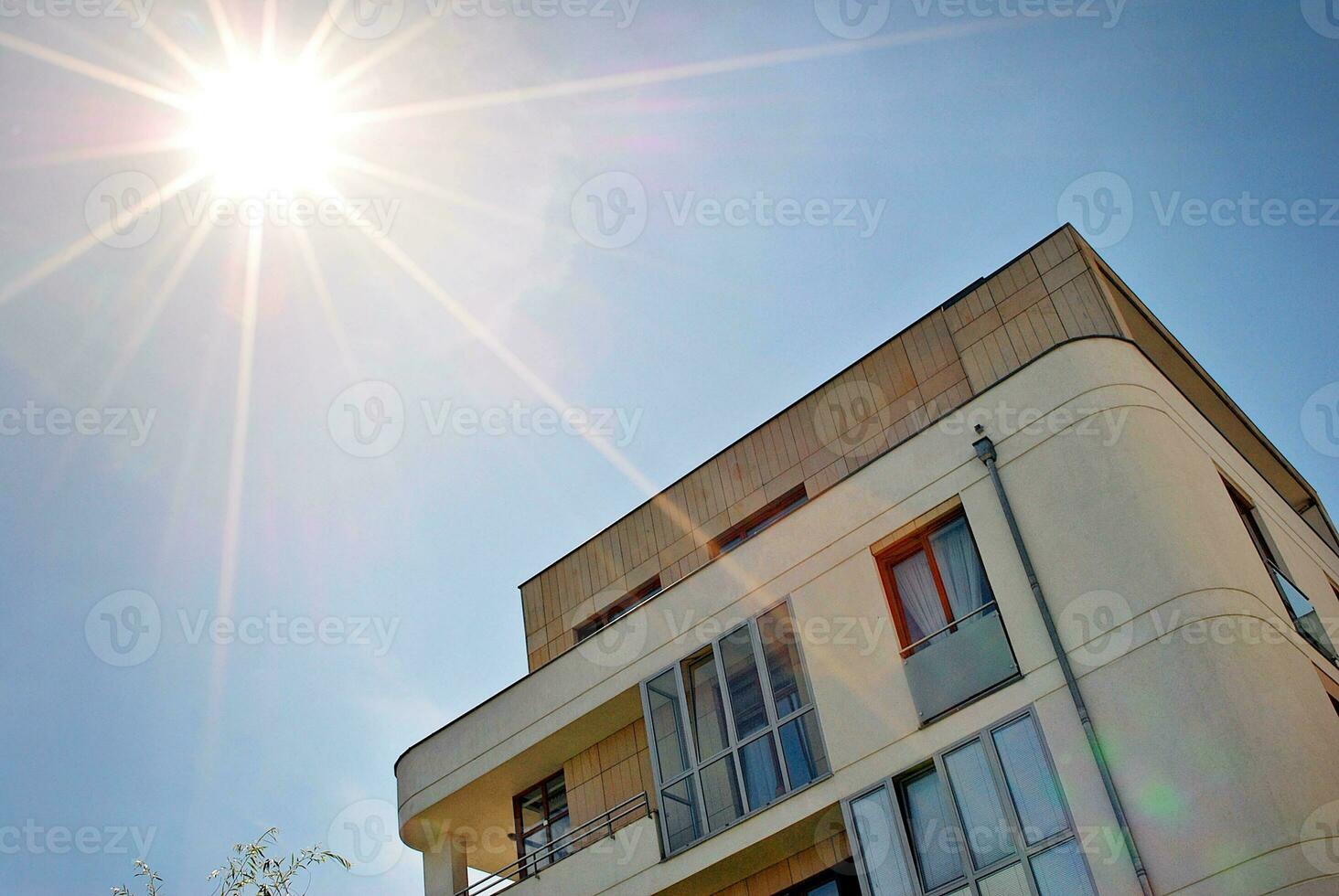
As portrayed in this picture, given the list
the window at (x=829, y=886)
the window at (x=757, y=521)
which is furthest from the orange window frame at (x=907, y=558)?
the window at (x=757, y=521)

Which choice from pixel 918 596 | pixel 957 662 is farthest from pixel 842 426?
pixel 957 662

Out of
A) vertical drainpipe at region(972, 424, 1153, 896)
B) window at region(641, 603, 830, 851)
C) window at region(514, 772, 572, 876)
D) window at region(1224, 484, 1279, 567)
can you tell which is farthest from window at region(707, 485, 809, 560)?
window at region(1224, 484, 1279, 567)

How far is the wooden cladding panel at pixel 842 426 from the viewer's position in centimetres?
1722

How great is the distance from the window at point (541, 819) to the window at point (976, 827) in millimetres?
6334

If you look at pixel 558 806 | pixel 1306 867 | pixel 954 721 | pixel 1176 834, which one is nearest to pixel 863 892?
pixel 954 721

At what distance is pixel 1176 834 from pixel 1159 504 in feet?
12.0

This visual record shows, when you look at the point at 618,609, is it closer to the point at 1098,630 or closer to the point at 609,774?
the point at 609,774

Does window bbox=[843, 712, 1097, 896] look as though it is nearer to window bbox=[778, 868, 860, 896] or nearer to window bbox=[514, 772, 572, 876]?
window bbox=[778, 868, 860, 896]

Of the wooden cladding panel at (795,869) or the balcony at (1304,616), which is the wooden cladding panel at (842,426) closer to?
the balcony at (1304,616)

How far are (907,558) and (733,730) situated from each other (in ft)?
10.6

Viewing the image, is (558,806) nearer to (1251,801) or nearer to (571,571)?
(571,571)

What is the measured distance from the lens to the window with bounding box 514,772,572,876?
63.7 feet

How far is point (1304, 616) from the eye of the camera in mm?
15352

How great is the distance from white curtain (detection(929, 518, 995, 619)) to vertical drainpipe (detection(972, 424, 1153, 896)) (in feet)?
2.11
